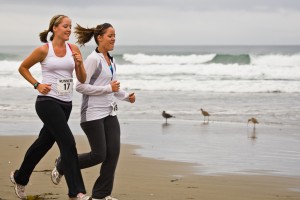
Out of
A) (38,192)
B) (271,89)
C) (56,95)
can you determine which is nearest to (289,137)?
(38,192)

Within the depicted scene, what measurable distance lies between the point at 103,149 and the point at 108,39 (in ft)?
3.22

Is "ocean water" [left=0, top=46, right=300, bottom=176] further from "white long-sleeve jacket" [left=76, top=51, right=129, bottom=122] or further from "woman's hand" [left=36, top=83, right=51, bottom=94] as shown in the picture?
"woman's hand" [left=36, top=83, right=51, bottom=94]

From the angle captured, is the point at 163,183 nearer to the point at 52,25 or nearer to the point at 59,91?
the point at 59,91

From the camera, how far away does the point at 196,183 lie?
7207 mm

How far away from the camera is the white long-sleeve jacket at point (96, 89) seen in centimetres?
547

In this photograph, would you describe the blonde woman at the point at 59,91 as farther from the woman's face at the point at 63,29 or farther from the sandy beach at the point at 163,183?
the sandy beach at the point at 163,183

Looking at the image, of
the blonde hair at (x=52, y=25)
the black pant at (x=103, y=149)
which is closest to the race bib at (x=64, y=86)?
the black pant at (x=103, y=149)

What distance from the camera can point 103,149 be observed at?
5.48 metres

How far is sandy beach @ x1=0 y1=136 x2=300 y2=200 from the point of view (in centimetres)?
636

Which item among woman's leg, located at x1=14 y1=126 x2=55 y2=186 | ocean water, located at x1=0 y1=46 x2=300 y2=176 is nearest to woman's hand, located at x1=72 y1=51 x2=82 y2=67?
woman's leg, located at x1=14 y1=126 x2=55 y2=186

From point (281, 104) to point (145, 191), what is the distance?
13207mm

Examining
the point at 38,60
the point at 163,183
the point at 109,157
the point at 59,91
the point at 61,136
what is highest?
A: the point at 38,60

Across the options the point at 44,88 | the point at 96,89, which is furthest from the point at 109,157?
the point at 44,88

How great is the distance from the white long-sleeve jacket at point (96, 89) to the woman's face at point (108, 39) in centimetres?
11
